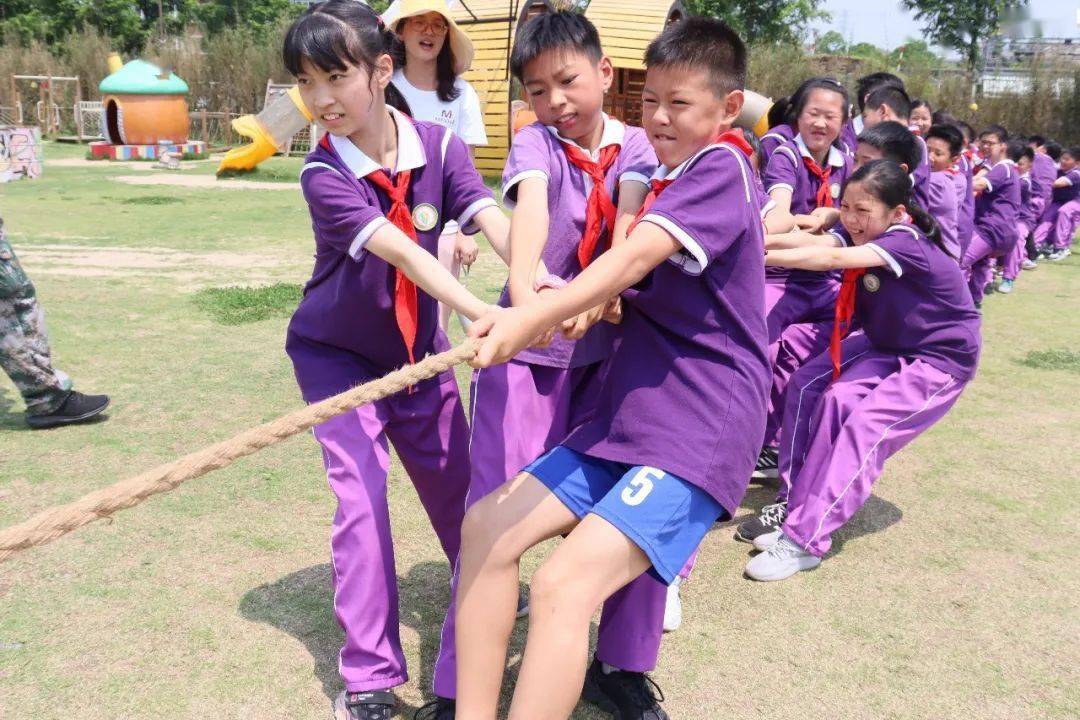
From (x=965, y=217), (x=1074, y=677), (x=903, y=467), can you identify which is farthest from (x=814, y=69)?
(x=1074, y=677)

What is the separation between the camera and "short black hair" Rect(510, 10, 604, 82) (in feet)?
8.32

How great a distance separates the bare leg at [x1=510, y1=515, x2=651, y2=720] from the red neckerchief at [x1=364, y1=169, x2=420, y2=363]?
0.84 meters

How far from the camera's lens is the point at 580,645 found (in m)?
1.96

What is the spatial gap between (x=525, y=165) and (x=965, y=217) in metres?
5.54

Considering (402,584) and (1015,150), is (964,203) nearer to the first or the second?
(1015,150)

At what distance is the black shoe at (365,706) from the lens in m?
2.39

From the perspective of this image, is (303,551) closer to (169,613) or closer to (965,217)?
(169,613)

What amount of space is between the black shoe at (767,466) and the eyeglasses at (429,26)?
7.87 feet

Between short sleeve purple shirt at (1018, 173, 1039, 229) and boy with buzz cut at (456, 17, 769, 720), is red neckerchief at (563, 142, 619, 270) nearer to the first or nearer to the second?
boy with buzz cut at (456, 17, 769, 720)

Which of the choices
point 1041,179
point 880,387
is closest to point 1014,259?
point 1041,179

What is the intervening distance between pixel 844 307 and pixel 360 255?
7.20ft

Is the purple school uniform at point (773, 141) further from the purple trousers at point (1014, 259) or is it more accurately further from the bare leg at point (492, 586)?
the purple trousers at point (1014, 259)

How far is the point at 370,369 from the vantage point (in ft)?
8.82

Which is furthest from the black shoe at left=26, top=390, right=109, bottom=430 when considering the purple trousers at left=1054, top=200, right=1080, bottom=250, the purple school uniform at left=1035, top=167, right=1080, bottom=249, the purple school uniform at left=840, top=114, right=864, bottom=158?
the purple trousers at left=1054, top=200, right=1080, bottom=250
